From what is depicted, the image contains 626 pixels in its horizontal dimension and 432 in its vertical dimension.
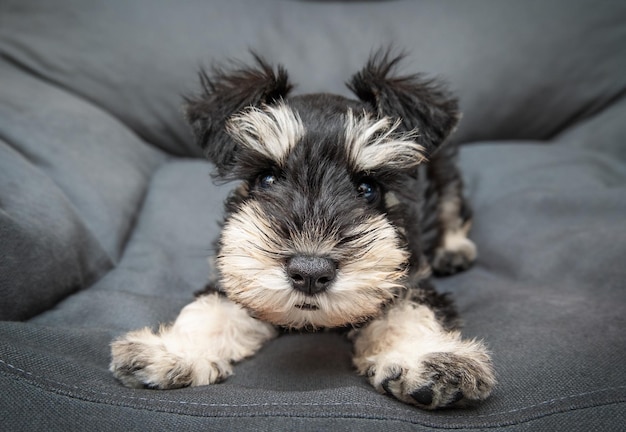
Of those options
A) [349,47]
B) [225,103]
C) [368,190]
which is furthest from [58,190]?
[349,47]

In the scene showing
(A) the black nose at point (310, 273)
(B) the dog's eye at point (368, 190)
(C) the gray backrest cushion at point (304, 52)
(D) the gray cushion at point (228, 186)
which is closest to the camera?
(D) the gray cushion at point (228, 186)

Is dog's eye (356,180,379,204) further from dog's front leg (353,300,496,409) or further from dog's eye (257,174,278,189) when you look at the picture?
dog's front leg (353,300,496,409)

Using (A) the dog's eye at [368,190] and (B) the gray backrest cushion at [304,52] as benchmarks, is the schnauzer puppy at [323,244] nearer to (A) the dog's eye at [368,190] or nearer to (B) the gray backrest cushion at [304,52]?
(A) the dog's eye at [368,190]

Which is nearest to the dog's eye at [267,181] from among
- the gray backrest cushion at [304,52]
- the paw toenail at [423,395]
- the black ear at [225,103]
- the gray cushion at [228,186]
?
the black ear at [225,103]

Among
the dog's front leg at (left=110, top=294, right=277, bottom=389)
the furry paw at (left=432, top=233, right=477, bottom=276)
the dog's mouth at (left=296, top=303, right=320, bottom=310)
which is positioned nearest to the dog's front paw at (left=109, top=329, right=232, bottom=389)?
the dog's front leg at (left=110, top=294, right=277, bottom=389)

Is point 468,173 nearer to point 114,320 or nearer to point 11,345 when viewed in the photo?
point 114,320

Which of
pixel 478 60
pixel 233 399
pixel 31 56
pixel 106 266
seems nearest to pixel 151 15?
pixel 31 56
